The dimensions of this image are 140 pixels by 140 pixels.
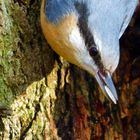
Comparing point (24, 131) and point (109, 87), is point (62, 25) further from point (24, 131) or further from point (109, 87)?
point (24, 131)

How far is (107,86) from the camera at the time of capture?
218 centimetres

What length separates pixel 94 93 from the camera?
243cm

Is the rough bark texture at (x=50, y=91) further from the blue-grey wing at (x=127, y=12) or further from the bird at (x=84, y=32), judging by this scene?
the blue-grey wing at (x=127, y=12)

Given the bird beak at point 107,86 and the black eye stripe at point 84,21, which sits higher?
the black eye stripe at point 84,21

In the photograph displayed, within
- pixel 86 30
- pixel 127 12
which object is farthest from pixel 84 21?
pixel 127 12

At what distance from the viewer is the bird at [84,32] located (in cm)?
210

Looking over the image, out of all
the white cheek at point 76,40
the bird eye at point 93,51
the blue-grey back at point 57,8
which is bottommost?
the bird eye at point 93,51

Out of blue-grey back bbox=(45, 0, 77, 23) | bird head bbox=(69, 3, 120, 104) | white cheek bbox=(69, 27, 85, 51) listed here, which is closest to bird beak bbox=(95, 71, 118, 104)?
bird head bbox=(69, 3, 120, 104)

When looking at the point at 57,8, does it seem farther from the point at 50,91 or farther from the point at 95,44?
the point at 50,91

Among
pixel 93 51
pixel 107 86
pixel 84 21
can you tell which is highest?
pixel 84 21

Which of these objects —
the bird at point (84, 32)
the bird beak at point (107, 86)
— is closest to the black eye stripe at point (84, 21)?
the bird at point (84, 32)

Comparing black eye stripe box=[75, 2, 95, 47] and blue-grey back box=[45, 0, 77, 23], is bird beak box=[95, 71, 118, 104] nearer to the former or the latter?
black eye stripe box=[75, 2, 95, 47]

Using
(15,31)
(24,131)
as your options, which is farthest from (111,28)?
(24,131)

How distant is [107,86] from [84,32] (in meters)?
0.25
